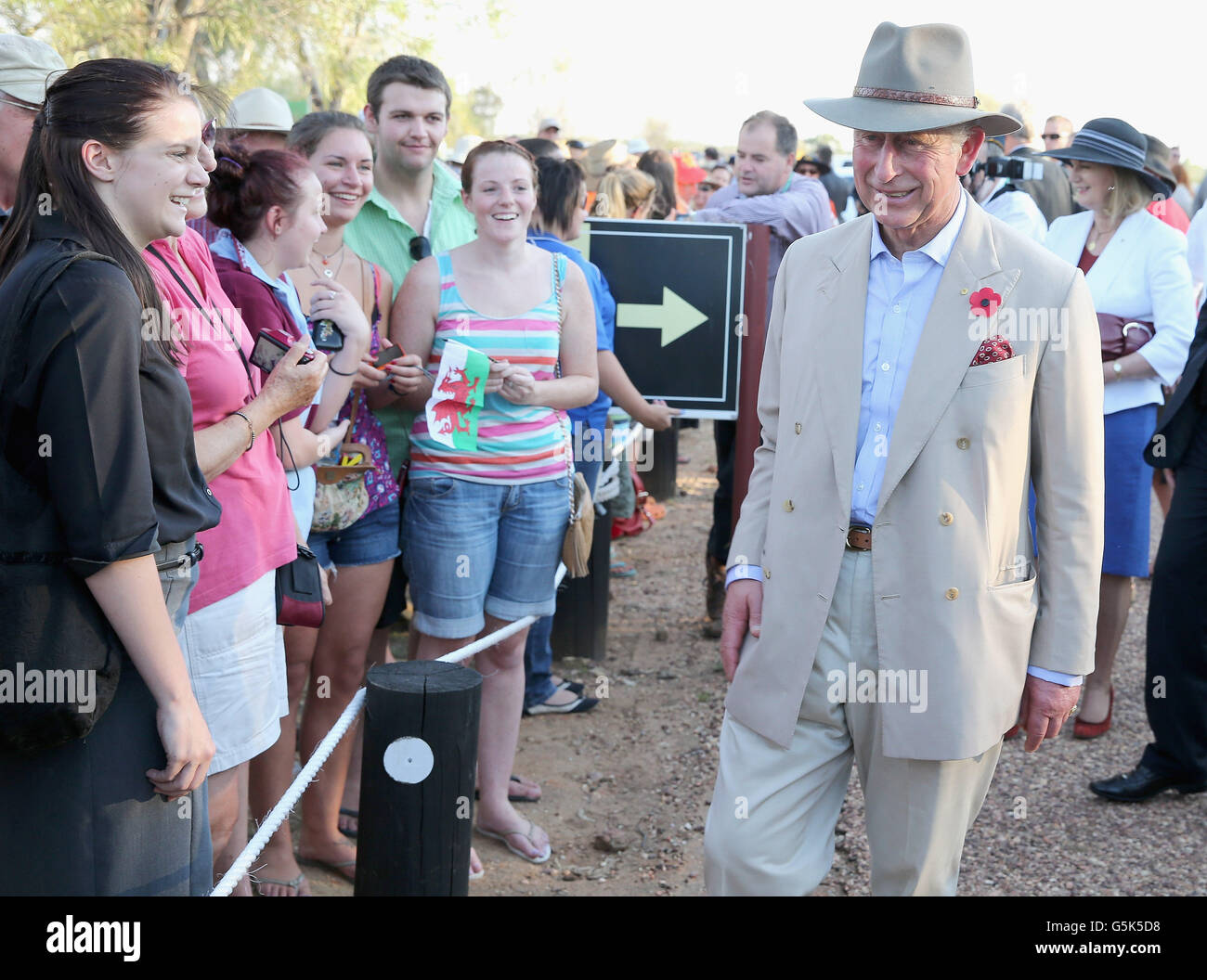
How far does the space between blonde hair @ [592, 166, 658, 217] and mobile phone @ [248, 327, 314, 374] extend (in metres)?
3.62

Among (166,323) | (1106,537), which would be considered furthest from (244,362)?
(1106,537)

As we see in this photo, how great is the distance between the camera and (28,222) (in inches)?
81.6

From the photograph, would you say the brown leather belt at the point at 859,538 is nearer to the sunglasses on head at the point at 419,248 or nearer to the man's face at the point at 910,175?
the man's face at the point at 910,175

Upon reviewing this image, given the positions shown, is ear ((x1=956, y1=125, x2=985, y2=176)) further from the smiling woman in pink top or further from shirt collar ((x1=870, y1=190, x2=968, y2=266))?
the smiling woman in pink top

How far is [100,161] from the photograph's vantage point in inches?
83.8

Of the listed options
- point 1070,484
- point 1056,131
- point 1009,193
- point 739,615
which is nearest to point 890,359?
point 1070,484

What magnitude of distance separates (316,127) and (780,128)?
118 inches

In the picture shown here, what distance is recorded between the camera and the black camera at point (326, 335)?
11.6ft

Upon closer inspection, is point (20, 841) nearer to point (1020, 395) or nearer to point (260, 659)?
point (260, 659)

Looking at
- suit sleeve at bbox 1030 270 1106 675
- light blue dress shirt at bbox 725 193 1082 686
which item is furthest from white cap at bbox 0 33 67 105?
suit sleeve at bbox 1030 270 1106 675

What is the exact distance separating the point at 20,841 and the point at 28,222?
1077 millimetres

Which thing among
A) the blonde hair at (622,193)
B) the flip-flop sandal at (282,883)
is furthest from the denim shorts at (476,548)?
the blonde hair at (622,193)

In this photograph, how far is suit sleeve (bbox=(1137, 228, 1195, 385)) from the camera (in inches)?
192

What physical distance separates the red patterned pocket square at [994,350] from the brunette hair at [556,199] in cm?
286
